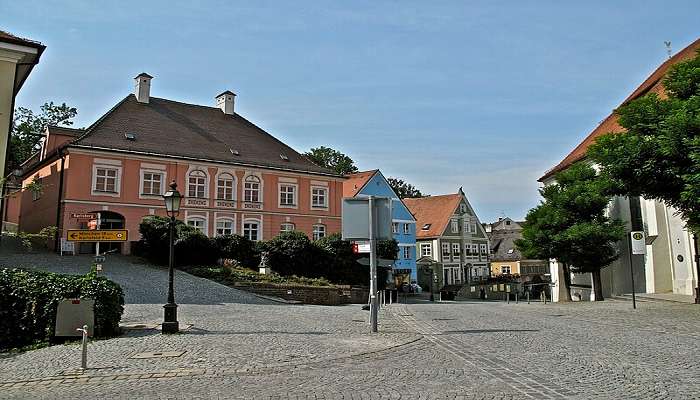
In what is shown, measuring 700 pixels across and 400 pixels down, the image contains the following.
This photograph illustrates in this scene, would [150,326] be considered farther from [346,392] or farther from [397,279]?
[397,279]

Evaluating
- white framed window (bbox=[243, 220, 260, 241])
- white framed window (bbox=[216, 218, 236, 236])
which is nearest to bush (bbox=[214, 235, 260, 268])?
white framed window (bbox=[216, 218, 236, 236])

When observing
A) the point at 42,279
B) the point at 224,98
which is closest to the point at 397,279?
the point at 224,98

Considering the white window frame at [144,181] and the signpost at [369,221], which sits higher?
the white window frame at [144,181]

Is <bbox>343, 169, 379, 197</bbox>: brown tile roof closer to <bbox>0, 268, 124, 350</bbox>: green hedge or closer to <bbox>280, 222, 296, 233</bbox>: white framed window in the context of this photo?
<bbox>280, 222, 296, 233</bbox>: white framed window

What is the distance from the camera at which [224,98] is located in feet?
168

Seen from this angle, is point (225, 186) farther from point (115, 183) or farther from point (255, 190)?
point (115, 183)

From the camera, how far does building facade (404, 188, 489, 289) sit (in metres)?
66.4

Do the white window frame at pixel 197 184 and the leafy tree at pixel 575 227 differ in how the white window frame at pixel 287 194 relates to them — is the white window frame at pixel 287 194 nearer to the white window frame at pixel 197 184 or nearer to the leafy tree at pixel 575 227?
the white window frame at pixel 197 184

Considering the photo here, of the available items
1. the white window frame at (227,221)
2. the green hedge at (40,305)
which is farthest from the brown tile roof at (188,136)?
the green hedge at (40,305)

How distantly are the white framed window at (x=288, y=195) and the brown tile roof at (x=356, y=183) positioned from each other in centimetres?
1110

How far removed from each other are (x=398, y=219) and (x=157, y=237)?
1276 inches

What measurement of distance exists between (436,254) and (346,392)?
196 feet

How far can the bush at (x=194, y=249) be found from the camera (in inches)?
1307

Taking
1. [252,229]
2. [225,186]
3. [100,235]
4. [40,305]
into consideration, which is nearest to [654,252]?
[100,235]
